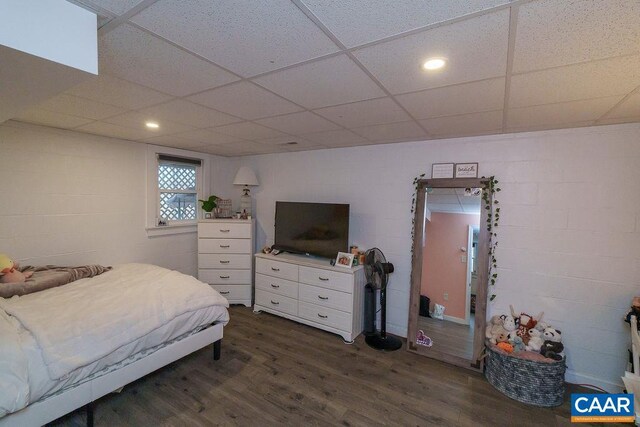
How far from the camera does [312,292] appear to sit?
3.38 metres

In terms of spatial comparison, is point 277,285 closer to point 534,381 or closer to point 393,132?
point 393,132

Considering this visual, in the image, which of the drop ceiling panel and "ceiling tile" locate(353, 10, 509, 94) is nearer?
the drop ceiling panel

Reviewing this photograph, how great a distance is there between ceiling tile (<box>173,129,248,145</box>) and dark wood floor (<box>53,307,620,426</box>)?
225 cm

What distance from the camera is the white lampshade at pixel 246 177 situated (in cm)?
417

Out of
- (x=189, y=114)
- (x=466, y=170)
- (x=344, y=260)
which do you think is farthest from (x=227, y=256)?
(x=466, y=170)

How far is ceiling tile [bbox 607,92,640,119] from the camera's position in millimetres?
1742

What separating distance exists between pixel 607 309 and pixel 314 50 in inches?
121

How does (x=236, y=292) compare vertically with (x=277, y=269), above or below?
below

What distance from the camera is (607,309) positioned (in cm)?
236

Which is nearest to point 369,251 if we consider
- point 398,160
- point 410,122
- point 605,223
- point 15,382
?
point 398,160

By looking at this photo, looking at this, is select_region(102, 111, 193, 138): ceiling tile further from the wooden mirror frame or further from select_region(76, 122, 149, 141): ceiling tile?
the wooden mirror frame

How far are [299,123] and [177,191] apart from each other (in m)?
2.59

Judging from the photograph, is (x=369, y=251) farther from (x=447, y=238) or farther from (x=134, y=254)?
(x=134, y=254)

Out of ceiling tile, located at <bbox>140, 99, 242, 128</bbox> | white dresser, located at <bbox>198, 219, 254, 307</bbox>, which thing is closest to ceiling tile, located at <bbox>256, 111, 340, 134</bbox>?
ceiling tile, located at <bbox>140, 99, 242, 128</bbox>
